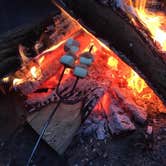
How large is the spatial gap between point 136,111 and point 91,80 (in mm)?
367

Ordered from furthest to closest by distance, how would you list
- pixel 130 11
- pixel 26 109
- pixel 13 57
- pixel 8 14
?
pixel 8 14, pixel 13 57, pixel 26 109, pixel 130 11

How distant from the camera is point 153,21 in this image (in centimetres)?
260

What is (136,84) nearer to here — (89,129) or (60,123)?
(89,129)

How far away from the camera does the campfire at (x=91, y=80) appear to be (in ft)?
6.86

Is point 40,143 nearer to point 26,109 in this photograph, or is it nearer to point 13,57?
point 26,109

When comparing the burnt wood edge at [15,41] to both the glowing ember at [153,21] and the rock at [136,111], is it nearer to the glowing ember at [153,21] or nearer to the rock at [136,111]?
the glowing ember at [153,21]

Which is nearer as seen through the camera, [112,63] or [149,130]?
[149,130]

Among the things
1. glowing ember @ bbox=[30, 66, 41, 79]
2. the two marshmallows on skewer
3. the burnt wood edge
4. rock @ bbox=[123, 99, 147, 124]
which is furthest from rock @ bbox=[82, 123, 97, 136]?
the burnt wood edge

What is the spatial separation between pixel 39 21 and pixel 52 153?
1.09 m

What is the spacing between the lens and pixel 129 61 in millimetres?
2070

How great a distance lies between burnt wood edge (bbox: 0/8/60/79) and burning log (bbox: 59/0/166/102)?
63cm

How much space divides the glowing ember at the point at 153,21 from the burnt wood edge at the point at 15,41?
729 millimetres

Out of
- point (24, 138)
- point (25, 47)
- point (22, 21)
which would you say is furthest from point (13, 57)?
point (24, 138)

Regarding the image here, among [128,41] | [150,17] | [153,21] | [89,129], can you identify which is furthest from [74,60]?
[150,17]
